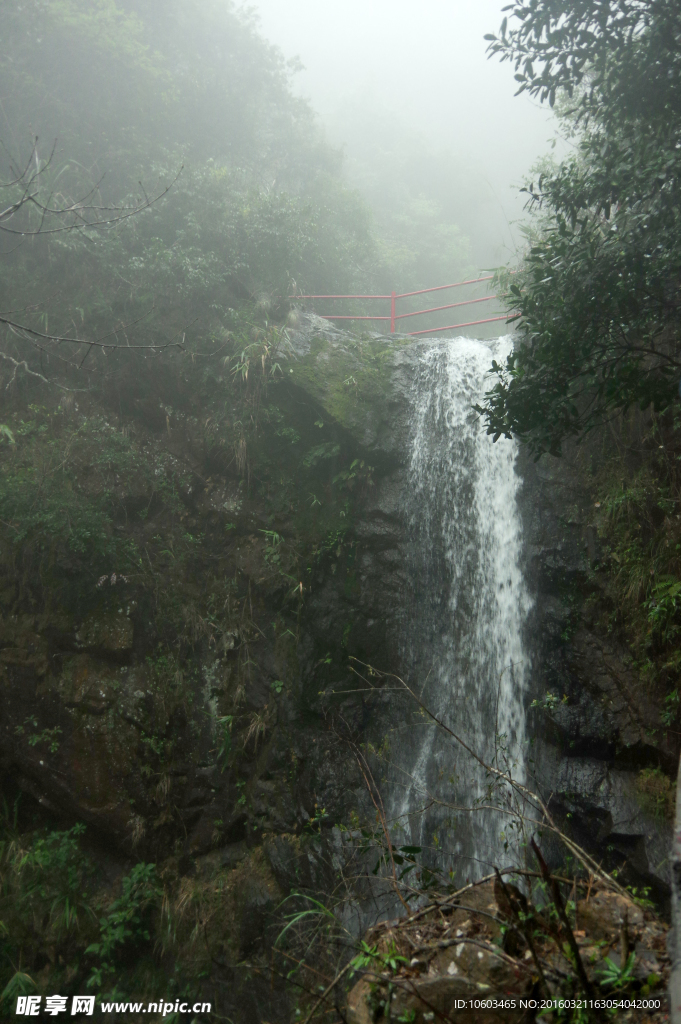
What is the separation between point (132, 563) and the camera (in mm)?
7074

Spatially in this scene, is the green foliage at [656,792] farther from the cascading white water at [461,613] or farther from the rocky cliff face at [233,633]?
the cascading white water at [461,613]

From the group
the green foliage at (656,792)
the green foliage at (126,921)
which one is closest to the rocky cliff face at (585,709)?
the green foliage at (656,792)

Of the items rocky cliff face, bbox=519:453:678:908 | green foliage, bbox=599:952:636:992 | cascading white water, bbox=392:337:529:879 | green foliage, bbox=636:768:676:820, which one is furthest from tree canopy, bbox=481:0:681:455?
green foliage, bbox=599:952:636:992

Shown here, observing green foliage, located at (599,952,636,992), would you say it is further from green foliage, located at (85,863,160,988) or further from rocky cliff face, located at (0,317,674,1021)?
green foliage, located at (85,863,160,988)

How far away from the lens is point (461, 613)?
667cm

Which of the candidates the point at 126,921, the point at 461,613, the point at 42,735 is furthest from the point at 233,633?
the point at 126,921

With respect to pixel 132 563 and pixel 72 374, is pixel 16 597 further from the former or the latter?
pixel 72 374

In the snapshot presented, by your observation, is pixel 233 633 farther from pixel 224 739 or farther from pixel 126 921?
pixel 126 921

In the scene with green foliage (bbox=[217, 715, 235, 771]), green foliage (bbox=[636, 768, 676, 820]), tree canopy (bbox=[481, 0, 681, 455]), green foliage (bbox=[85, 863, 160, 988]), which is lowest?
green foliage (bbox=[85, 863, 160, 988])

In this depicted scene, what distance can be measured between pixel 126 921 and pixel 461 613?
487cm

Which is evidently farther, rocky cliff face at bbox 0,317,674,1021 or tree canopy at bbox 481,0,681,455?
rocky cliff face at bbox 0,317,674,1021

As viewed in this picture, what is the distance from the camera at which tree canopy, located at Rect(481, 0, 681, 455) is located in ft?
13.2

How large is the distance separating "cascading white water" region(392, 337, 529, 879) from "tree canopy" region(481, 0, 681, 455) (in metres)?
2.11

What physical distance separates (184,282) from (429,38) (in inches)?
1034
